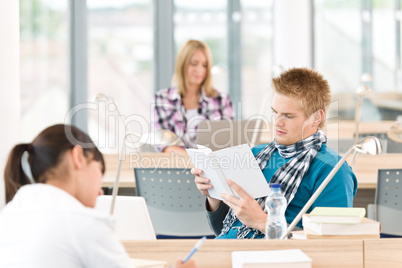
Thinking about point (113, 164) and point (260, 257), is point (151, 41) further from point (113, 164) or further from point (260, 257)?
point (260, 257)

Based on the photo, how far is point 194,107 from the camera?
3.99m

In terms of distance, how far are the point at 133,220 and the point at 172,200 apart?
1.19 meters

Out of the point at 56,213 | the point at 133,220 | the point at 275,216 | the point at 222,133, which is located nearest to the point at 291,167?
the point at 275,216

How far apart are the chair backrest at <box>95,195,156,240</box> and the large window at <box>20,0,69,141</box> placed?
4598 mm

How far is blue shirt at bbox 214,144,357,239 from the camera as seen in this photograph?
1959mm

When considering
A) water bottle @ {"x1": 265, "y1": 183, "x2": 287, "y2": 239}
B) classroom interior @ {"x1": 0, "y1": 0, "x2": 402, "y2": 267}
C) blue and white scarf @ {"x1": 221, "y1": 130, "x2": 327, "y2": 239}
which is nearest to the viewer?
water bottle @ {"x1": 265, "y1": 183, "x2": 287, "y2": 239}

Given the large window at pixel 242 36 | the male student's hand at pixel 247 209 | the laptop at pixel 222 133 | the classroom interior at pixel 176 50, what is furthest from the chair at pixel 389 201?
the large window at pixel 242 36

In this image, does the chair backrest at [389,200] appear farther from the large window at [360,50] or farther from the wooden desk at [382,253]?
the large window at [360,50]

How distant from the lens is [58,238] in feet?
3.78

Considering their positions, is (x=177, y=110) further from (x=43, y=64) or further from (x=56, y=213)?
(x=43, y=64)

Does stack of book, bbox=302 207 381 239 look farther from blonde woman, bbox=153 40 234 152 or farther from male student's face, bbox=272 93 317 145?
blonde woman, bbox=153 40 234 152

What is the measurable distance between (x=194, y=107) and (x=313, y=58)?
154 inches

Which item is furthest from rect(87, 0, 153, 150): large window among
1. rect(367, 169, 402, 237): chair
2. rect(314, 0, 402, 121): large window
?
rect(367, 169, 402, 237): chair

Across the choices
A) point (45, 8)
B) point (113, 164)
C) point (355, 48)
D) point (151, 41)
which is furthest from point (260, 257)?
point (355, 48)
